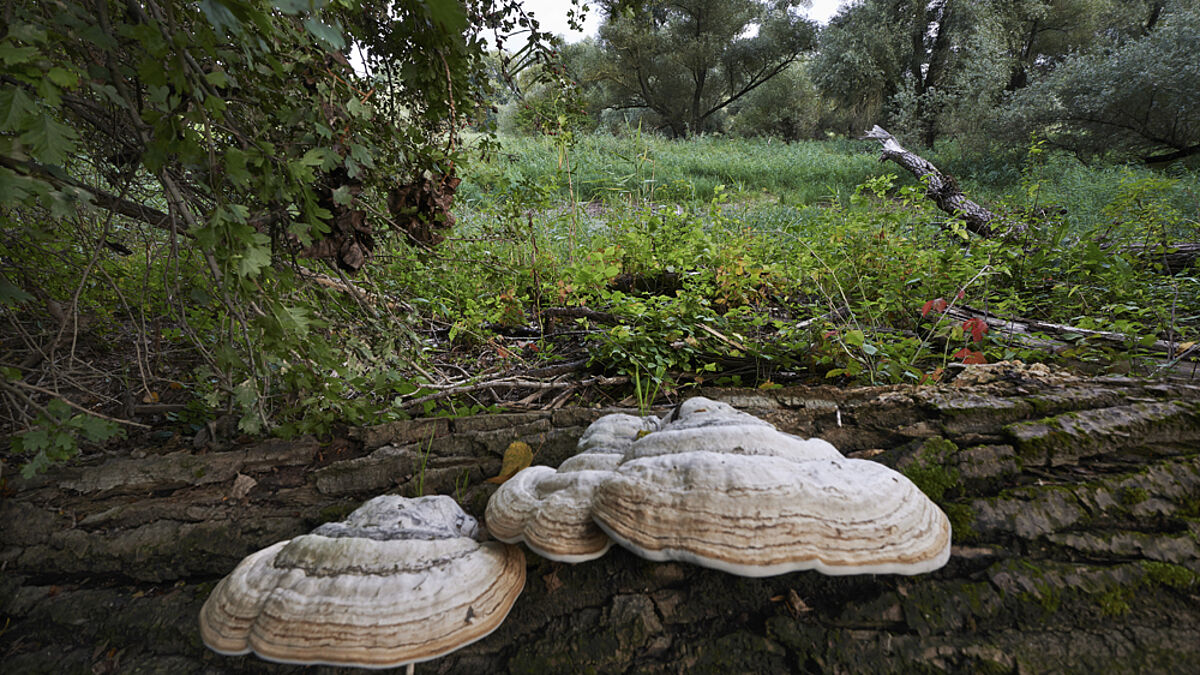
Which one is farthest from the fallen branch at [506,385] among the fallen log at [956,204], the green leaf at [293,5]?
the fallen log at [956,204]

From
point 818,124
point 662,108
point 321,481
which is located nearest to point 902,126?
point 818,124

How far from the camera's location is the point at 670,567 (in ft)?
4.27

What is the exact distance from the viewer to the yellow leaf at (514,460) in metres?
1.77

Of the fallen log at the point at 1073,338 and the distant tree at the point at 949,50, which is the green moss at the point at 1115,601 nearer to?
the fallen log at the point at 1073,338

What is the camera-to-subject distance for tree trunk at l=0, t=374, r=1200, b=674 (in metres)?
1.12

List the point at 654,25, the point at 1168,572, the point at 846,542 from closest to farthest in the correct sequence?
1. the point at 846,542
2. the point at 1168,572
3. the point at 654,25

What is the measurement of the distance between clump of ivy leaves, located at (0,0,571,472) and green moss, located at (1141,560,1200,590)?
6.72ft

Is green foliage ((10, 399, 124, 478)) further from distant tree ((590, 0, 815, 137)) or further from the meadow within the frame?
distant tree ((590, 0, 815, 137))

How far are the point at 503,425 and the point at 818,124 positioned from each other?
105 feet

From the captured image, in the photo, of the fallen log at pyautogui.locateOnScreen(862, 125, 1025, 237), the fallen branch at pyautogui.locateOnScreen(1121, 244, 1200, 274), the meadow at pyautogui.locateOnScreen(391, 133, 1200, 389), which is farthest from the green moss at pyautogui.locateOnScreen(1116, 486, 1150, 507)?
the fallen branch at pyautogui.locateOnScreen(1121, 244, 1200, 274)

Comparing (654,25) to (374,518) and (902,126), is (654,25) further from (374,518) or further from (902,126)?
(374,518)

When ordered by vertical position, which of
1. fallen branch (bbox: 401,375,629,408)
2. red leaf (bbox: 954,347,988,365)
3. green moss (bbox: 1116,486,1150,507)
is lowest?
green moss (bbox: 1116,486,1150,507)

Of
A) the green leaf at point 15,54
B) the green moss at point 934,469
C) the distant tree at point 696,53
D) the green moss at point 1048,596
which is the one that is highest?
the distant tree at point 696,53

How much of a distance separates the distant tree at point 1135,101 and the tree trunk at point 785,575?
15198 mm
